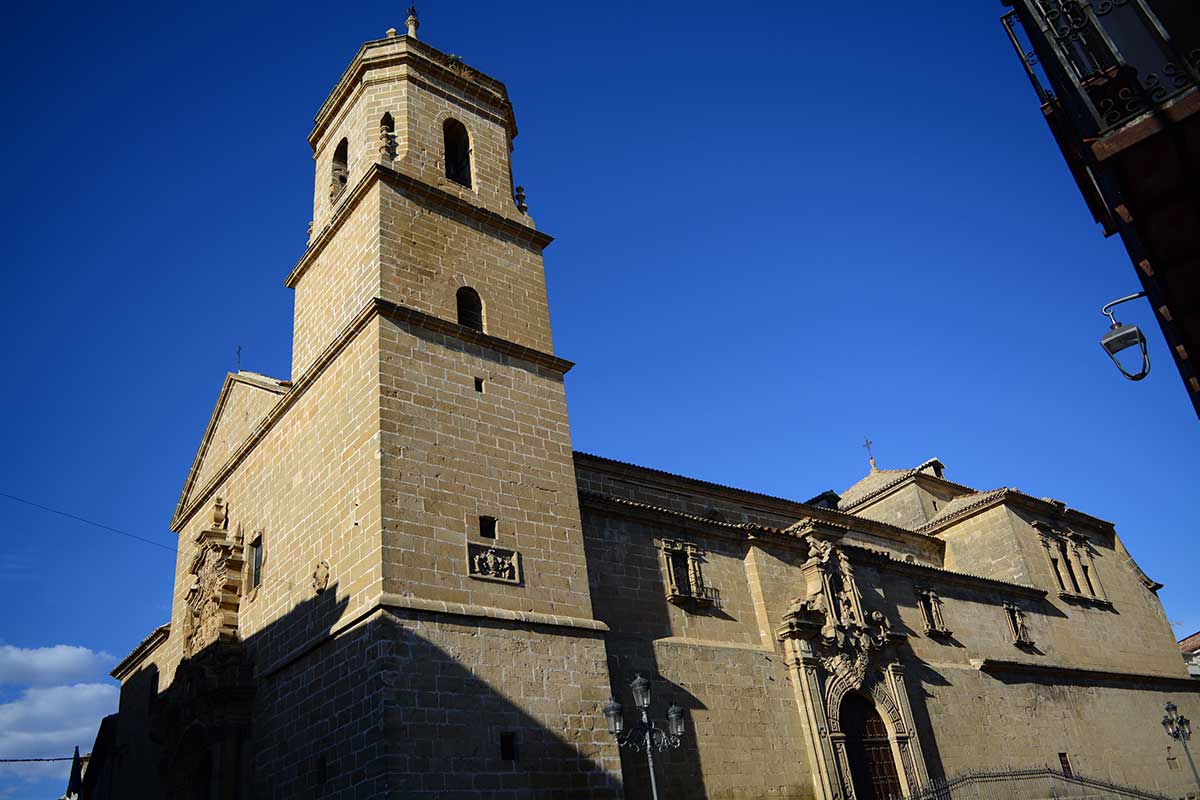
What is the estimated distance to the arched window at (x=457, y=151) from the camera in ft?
58.3

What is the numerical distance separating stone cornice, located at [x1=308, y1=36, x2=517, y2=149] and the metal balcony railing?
12.8 m

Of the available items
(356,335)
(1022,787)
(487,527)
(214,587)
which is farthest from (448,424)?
(1022,787)

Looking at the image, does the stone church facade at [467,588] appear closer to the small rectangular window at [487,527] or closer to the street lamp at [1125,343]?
the small rectangular window at [487,527]

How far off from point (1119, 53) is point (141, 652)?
2289 centimetres

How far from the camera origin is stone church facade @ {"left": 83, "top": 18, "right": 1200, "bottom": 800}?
12.1 metres

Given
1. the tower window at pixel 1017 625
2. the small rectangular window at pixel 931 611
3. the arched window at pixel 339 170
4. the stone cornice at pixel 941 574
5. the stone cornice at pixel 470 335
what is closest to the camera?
the stone cornice at pixel 470 335

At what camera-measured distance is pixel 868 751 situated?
1753 centimetres

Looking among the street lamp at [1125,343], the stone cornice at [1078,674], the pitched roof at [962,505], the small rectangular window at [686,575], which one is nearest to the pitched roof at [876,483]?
the pitched roof at [962,505]

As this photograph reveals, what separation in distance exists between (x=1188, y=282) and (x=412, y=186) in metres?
12.4

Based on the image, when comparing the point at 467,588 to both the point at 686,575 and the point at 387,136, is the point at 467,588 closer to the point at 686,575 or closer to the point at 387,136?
the point at 686,575

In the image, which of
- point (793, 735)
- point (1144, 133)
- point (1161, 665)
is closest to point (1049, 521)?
point (1161, 665)

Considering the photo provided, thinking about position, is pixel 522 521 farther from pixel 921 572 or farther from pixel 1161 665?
pixel 1161 665

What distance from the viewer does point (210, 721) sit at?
14508mm

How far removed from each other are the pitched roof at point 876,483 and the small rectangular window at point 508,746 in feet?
71.2
